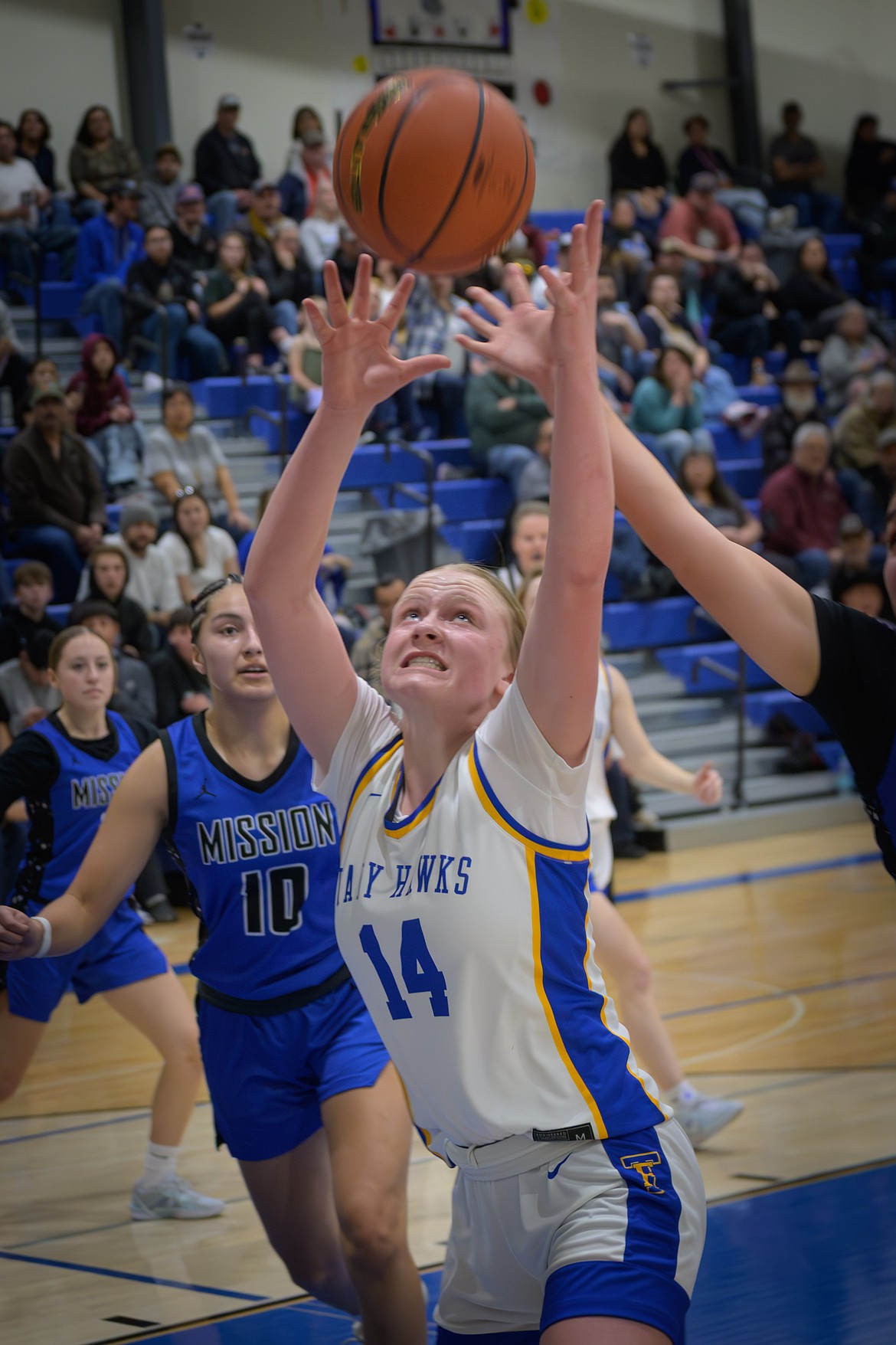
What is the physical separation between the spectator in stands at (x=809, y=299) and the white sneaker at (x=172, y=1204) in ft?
41.0

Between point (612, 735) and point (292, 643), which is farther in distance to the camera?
point (612, 735)

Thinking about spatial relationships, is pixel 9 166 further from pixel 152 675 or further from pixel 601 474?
pixel 601 474

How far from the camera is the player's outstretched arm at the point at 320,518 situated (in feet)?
8.18

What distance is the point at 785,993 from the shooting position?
6.89 m

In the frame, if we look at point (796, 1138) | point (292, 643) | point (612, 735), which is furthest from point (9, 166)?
point (292, 643)

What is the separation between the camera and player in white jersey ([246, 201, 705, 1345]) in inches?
88.9

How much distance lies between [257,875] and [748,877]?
6340 millimetres

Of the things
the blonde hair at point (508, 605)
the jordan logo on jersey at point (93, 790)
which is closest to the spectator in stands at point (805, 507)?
the jordan logo on jersey at point (93, 790)

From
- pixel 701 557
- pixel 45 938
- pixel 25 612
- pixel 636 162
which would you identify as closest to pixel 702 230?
pixel 636 162

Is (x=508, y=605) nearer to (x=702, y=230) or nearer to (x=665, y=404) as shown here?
(x=665, y=404)

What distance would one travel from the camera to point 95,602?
28.4 feet

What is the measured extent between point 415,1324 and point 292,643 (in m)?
1.40

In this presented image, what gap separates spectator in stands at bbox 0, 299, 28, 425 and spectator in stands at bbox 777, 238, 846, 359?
7.73 meters

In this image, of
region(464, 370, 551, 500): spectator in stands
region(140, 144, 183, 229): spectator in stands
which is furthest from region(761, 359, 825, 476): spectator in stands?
region(140, 144, 183, 229): spectator in stands
